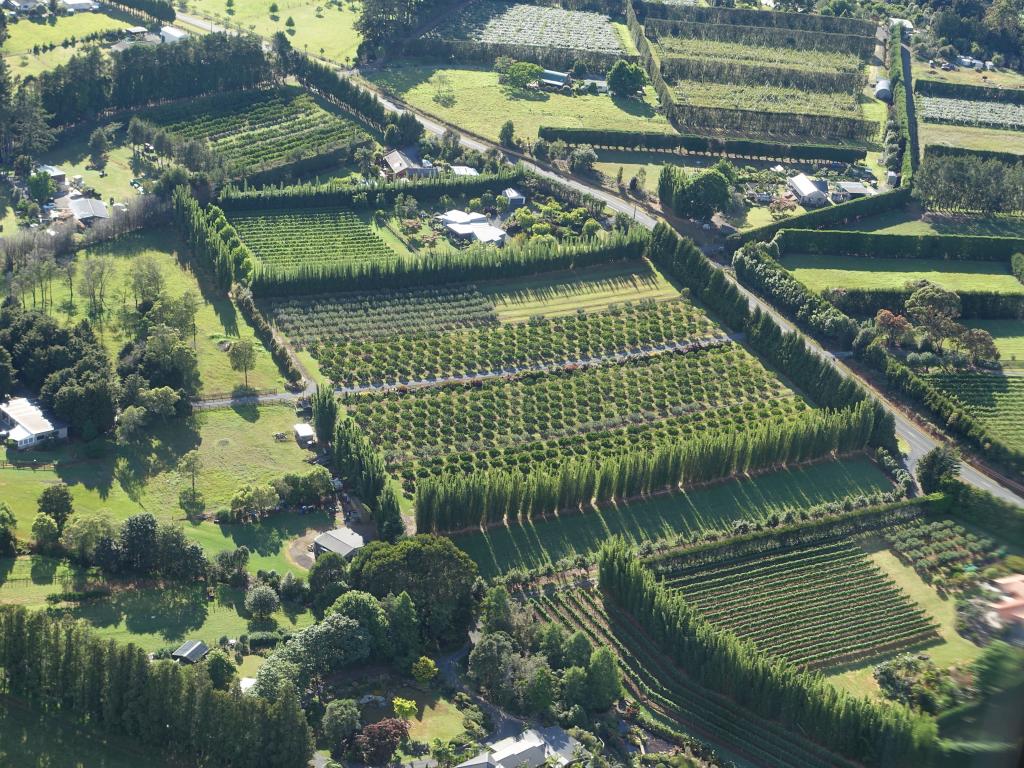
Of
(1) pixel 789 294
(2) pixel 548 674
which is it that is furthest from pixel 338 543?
(1) pixel 789 294

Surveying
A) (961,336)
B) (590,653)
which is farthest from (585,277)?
(590,653)

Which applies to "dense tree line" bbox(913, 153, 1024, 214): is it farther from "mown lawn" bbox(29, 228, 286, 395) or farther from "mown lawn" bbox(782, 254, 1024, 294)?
"mown lawn" bbox(29, 228, 286, 395)

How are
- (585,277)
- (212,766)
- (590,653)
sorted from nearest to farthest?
1. (212,766)
2. (590,653)
3. (585,277)

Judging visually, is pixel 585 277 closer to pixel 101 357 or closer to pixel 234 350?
pixel 234 350

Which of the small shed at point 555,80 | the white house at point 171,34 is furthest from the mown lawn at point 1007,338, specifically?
the white house at point 171,34

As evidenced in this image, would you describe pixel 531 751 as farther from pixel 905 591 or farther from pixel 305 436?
pixel 305 436

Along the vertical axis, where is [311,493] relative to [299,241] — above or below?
below
